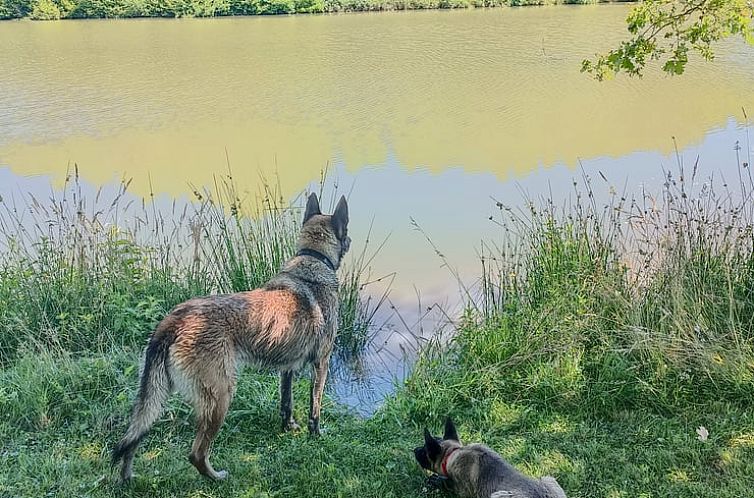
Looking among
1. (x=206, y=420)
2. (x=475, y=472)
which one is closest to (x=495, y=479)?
(x=475, y=472)

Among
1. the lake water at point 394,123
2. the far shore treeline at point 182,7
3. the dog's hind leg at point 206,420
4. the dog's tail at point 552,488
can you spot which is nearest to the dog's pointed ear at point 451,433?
the dog's tail at point 552,488

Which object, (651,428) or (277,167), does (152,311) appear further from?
(277,167)

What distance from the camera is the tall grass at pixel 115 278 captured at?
4949mm

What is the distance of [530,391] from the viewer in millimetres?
4277

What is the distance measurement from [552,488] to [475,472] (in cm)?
38

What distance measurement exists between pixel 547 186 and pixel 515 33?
13446mm

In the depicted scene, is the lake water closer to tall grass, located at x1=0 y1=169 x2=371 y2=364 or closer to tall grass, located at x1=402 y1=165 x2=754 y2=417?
tall grass, located at x1=402 y1=165 x2=754 y2=417

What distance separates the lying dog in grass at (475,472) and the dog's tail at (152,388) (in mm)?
1359

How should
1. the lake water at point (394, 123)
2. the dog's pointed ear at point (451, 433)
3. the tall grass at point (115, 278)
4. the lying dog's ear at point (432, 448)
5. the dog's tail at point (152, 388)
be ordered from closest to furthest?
the dog's tail at point (152, 388)
the lying dog's ear at point (432, 448)
the dog's pointed ear at point (451, 433)
the tall grass at point (115, 278)
the lake water at point (394, 123)

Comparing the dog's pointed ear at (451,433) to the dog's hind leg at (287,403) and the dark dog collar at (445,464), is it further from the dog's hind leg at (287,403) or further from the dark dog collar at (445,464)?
the dog's hind leg at (287,403)

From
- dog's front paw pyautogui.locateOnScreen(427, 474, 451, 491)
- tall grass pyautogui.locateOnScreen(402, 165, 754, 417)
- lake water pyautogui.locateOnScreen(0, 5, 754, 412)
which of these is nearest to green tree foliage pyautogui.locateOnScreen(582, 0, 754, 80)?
tall grass pyautogui.locateOnScreen(402, 165, 754, 417)

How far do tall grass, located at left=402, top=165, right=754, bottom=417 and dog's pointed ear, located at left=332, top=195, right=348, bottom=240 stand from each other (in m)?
1.13

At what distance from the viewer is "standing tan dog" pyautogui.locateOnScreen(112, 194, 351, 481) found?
3279 millimetres

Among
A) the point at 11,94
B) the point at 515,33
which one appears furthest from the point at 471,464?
the point at 515,33
